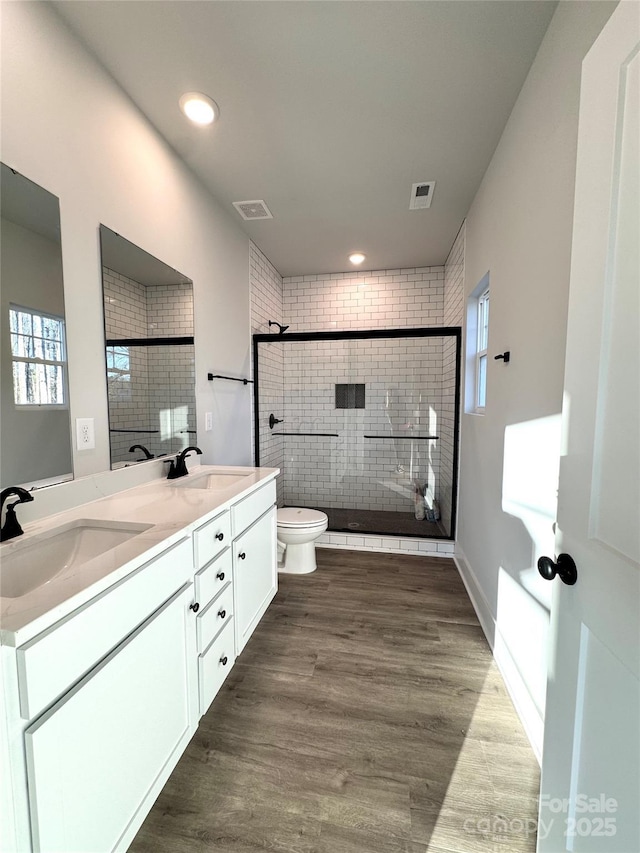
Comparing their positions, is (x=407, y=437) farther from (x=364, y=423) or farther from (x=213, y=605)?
(x=213, y=605)

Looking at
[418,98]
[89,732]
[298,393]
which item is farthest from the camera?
[298,393]

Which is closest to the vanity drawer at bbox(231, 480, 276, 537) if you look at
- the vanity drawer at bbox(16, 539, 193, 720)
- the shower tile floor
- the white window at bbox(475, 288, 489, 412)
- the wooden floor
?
the vanity drawer at bbox(16, 539, 193, 720)

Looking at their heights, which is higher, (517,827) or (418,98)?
(418,98)

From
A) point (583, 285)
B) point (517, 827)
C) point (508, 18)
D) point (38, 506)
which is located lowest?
point (517, 827)

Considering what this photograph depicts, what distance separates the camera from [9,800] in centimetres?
66

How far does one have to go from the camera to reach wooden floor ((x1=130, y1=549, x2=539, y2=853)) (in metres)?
1.08

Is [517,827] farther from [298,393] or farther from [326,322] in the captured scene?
[326,322]

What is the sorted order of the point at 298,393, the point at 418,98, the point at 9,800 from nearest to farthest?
the point at 9,800, the point at 418,98, the point at 298,393

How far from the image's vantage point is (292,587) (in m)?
2.50

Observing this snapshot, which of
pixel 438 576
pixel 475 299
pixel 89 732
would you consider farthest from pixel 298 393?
pixel 89 732

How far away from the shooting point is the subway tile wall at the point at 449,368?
2969 mm

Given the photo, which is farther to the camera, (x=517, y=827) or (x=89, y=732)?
(x=517, y=827)

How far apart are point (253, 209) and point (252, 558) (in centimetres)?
244

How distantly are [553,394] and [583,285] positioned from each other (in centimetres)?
56
